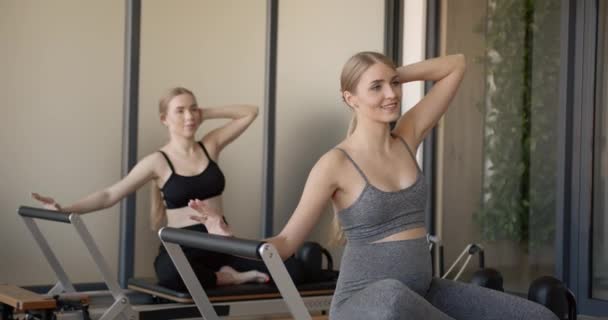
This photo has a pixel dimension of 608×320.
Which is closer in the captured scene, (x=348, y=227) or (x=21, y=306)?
(x=348, y=227)

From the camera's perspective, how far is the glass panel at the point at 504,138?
5109 mm

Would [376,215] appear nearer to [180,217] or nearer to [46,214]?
[46,214]

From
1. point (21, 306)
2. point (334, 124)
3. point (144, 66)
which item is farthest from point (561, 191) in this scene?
point (21, 306)

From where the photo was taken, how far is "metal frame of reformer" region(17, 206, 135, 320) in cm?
394

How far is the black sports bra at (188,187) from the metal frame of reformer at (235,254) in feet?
6.88

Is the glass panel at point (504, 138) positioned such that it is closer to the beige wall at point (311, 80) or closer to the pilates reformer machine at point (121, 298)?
the beige wall at point (311, 80)

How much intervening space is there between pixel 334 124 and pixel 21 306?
2879 millimetres

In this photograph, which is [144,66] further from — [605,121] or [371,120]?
[371,120]

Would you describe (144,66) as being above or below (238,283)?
above

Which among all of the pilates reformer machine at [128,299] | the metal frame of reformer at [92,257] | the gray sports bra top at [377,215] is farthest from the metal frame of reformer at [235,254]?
the metal frame of reformer at [92,257]

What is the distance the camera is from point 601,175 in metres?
4.79

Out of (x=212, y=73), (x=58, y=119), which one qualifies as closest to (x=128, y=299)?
(x=58, y=119)

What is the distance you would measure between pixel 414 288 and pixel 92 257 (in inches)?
78.3

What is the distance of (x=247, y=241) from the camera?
239 centimetres
